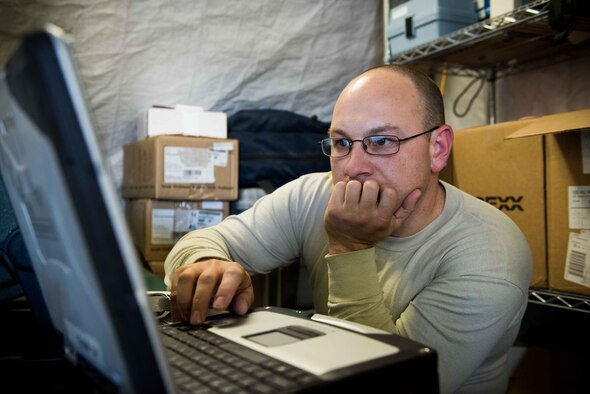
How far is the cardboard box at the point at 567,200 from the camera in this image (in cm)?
113

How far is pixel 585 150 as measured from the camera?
114 centimetres

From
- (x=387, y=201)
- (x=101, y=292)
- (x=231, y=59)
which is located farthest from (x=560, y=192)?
(x=231, y=59)

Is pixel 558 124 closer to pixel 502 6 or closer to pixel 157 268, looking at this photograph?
pixel 502 6

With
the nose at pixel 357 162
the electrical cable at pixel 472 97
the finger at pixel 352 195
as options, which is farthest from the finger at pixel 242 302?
the electrical cable at pixel 472 97

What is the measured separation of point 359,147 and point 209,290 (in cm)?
45

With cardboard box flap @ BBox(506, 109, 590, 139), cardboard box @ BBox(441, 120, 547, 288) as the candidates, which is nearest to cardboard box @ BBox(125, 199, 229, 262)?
cardboard box @ BBox(441, 120, 547, 288)

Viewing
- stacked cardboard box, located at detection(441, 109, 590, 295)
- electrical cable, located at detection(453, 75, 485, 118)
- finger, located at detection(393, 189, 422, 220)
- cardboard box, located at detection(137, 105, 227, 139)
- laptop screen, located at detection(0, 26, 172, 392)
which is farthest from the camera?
electrical cable, located at detection(453, 75, 485, 118)

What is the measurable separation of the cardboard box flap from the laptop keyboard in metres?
0.90

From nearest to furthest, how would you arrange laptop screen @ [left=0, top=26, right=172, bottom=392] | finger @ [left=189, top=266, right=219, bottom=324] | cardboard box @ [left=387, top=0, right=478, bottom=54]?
laptop screen @ [left=0, top=26, right=172, bottom=392] → finger @ [left=189, top=266, right=219, bottom=324] → cardboard box @ [left=387, top=0, right=478, bottom=54]

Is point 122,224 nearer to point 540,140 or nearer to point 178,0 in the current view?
point 540,140

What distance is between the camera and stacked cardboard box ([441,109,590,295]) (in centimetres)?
114

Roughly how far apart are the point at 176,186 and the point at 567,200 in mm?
1139

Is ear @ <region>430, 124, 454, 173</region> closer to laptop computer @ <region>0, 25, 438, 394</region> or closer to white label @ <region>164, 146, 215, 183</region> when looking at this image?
laptop computer @ <region>0, 25, 438, 394</region>

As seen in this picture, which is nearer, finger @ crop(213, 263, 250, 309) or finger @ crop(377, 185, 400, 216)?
finger @ crop(213, 263, 250, 309)
